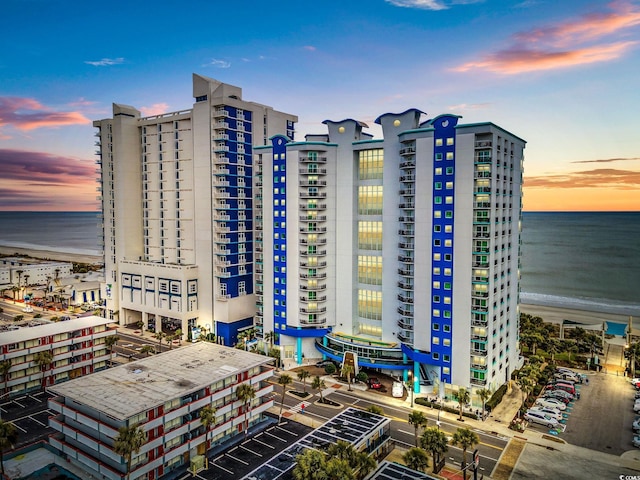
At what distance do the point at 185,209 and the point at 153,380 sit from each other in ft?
186

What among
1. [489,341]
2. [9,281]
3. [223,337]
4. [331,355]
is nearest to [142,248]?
[223,337]

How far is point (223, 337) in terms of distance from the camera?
318 feet

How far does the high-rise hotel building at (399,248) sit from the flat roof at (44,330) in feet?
109

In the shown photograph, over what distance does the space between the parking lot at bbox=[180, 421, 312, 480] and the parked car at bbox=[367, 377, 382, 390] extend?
1767cm

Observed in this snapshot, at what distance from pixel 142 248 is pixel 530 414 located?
96.5 meters

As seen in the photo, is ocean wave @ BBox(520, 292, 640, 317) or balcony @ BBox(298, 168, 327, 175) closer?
balcony @ BBox(298, 168, 327, 175)

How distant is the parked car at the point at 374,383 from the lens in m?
74.6

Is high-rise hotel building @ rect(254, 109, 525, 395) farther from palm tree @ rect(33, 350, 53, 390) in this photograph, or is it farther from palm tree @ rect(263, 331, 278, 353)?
palm tree @ rect(33, 350, 53, 390)

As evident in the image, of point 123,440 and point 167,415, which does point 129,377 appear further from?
point 123,440

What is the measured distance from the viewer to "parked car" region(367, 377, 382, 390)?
74562mm

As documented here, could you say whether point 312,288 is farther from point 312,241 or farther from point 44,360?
point 44,360

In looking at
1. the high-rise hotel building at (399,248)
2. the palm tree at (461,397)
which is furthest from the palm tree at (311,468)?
the high-rise hotel building at (399,248)

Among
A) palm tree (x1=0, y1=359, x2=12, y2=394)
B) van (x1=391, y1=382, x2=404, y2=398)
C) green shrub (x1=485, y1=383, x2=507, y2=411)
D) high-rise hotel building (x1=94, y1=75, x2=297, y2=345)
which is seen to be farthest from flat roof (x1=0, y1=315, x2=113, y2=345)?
green shrub (x1=485, y1=383, x2=507, y2=411)

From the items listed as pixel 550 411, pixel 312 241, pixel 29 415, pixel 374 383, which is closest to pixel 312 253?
pixel 312 241
